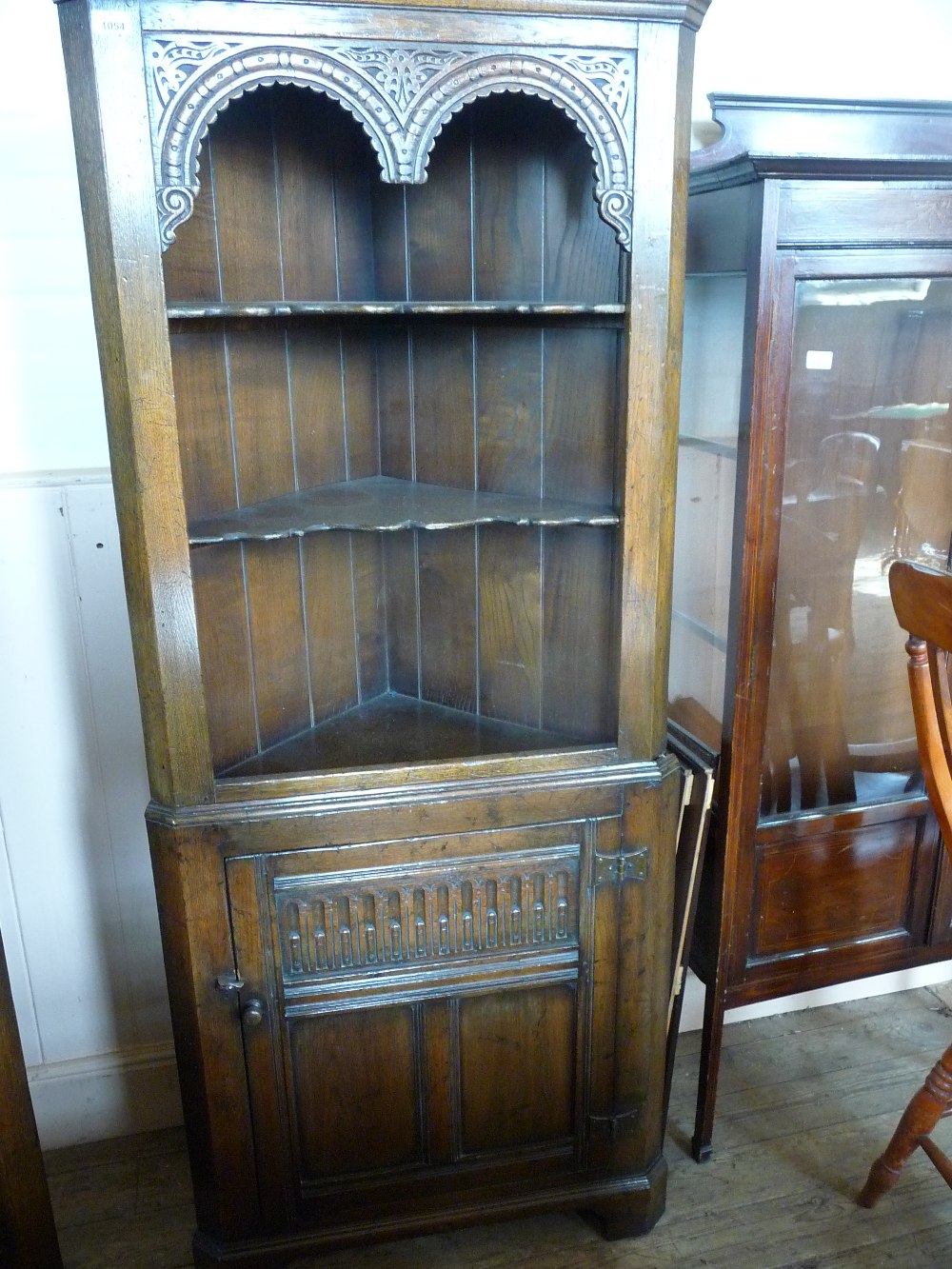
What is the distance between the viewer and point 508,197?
159 centimetres

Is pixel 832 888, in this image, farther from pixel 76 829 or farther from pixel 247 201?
pixel 247 201

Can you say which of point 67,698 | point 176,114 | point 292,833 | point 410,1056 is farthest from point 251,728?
point 176,114

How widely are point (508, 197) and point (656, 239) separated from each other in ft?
1.07

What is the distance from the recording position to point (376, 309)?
4.43 feet

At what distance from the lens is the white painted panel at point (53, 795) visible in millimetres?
1765

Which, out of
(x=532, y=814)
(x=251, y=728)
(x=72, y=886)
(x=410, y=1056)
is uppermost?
(x=251, y=728)

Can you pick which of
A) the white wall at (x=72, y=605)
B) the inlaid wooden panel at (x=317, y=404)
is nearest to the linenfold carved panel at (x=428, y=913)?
the white wall at (x=72, y=605)

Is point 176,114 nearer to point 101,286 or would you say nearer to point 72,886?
point 101,286

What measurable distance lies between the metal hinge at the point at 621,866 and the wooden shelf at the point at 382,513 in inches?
20.1

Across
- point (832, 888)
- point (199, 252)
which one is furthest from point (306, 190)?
point (832, 888)

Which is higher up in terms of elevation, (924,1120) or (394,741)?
(394,741)

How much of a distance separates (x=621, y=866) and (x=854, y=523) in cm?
74

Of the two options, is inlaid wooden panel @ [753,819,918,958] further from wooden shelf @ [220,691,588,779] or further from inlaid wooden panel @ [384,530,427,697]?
inlaid wooden panel @ [384,530,427,697]

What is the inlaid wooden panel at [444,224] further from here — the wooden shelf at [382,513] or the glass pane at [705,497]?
the glass pane at [705,497]
